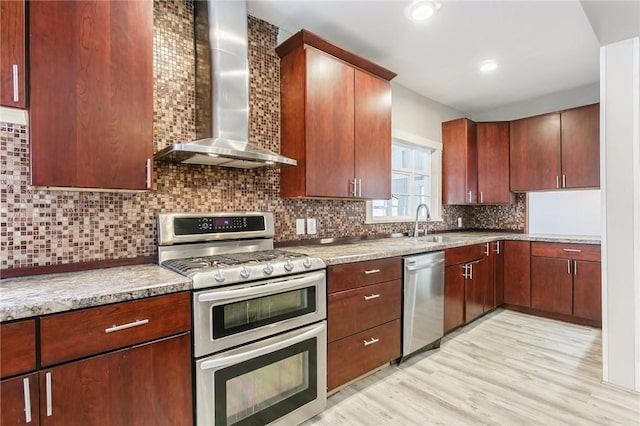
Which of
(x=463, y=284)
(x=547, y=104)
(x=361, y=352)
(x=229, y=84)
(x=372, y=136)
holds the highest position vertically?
(x=547, y=104)

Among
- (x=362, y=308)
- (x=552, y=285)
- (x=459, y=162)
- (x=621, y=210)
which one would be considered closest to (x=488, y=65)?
(x=459, y=162)

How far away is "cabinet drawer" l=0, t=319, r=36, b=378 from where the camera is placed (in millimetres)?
979

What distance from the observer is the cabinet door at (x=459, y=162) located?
401cm

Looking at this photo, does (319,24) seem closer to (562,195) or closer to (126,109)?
(126,109)

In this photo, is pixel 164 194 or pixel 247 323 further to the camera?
pixel 164 194

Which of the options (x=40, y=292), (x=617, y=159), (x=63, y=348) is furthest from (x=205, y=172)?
(x=617, y=159)

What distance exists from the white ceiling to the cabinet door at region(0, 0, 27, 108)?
4.40 ft

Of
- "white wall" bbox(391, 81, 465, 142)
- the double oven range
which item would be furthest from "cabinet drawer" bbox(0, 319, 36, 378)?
"white wall" bbox(391, 81, 465, 142)

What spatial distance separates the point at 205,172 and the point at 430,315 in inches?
83.6

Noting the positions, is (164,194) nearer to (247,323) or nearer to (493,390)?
(247,323)

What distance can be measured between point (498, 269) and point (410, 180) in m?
1.50

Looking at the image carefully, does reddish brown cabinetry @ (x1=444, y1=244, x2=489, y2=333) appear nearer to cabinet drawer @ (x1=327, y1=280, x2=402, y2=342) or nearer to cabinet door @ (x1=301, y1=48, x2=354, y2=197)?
cabinet drawer @ (x1=327, y1=280, x2=402, y2=342)

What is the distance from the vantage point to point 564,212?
386cm

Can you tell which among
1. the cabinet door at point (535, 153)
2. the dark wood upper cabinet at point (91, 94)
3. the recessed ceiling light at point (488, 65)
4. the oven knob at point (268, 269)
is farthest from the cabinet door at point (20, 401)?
the cabinet door at point (535, 153)
